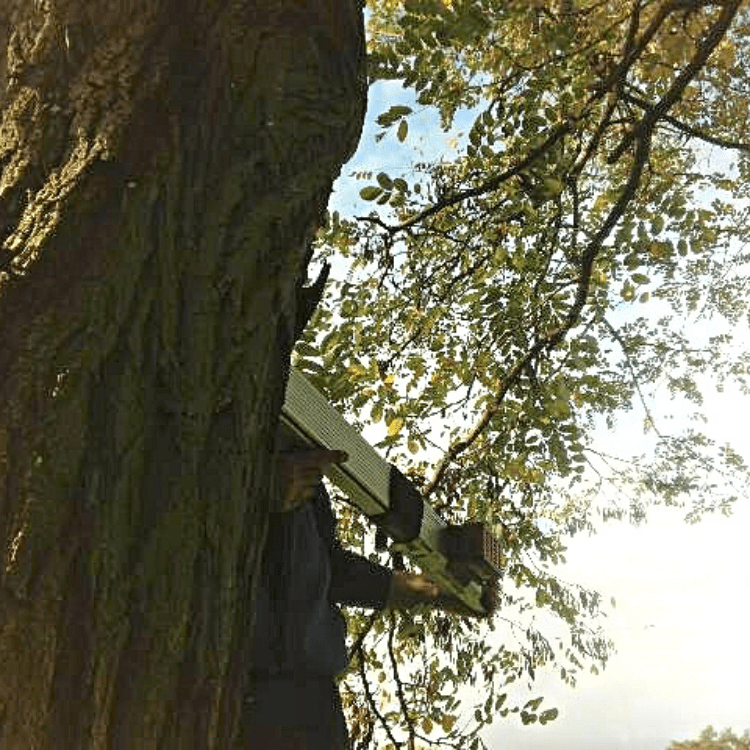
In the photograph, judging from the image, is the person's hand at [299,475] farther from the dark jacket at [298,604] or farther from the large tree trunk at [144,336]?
the large tree trunk at [144,336]

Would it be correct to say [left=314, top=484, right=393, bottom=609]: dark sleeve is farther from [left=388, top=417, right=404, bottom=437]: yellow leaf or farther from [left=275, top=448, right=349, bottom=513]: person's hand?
[left=388, top=417, right=404, bottom=437]: yellow leaf

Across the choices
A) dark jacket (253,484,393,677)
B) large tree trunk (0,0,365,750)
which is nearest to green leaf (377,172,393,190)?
dark jacket (253,484,393,677)

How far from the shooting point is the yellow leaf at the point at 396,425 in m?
6.14

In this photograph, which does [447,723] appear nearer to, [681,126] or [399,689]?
[399,689]

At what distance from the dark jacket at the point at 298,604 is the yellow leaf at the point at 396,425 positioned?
3.22 m

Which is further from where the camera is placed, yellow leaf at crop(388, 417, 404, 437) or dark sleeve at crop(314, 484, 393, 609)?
yellow leaf at crop(388, 417, 404, 437)

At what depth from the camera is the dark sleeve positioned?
3.11m

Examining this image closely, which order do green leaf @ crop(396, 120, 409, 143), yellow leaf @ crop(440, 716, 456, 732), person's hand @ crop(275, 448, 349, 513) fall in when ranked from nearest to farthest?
person's hand @ crop(275, 448, 349, 513) < green leaf @ crop(396, 120, 409, 143) < yellow leaf @ crop(440, 716, 456, 732)

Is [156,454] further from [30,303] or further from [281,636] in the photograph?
[281,636]

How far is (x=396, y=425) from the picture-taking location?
6152 mm

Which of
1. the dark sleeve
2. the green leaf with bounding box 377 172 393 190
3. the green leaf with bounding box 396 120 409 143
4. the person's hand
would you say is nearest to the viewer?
the person's hand

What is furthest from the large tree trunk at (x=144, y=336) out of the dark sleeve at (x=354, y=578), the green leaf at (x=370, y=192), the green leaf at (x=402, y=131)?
the green leaf at (x=370, y=192)

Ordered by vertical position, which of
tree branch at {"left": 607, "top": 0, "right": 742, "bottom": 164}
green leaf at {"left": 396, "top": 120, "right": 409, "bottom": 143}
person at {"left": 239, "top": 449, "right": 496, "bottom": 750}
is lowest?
person at {"left": 239, "top": 449, "right": 496, "bottom": 750}

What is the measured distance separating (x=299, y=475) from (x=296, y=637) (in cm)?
60
